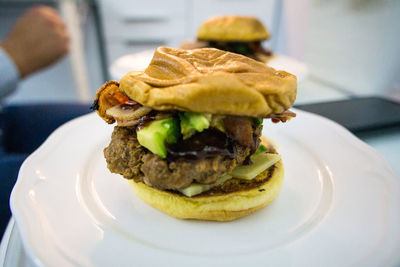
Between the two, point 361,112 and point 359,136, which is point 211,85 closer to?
point 359,136

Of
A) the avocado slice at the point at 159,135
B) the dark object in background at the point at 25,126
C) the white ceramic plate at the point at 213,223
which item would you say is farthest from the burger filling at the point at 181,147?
the dark object in background at the point at 25,126

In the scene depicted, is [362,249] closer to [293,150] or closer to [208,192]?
[208,192]

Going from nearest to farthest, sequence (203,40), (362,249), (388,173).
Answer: (362,249)
(388,173)
(203,40)

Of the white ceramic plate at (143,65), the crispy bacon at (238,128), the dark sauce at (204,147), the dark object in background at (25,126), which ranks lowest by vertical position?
the dark object in background at (25,126)

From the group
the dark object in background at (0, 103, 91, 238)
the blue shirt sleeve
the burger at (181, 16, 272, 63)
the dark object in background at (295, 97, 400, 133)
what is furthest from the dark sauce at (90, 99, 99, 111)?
the burger at (181, 16, 272, 63)

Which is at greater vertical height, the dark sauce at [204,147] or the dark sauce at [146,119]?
the dark sauce at [146,119]

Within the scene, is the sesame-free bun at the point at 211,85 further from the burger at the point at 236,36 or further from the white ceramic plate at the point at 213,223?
the burger at the point at 236,36

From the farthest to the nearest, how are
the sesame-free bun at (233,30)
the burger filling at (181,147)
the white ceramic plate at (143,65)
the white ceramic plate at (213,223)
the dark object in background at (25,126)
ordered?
the sesame-free bun at (233,30)
the white ceramic plate at (143,65)
the dark object in background at (25,126)
the burger filling at (181,147)
the white ceramic plate at (213,223)

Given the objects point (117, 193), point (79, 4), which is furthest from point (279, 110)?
point (79, 4)
